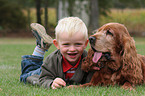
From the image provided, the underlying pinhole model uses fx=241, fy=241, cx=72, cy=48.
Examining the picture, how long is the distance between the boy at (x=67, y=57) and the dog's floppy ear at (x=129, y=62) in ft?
2.27

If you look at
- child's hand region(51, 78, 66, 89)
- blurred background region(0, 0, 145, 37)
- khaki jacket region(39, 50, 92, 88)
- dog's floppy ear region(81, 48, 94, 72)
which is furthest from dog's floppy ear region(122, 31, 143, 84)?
blurred background region(0, 0, 145, 37)

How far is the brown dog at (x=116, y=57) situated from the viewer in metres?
3.64

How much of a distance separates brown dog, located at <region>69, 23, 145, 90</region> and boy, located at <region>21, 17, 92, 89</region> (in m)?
0.25

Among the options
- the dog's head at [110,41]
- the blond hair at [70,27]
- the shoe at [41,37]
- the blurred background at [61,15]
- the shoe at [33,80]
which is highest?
the blond hair at [70,27]

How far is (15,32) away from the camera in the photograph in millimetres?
30078

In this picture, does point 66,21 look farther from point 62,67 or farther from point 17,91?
point 17,91

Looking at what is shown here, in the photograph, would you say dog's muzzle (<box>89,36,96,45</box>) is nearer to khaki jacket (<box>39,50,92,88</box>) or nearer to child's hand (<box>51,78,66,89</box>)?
khaki jacket (<box>39,50,92,88</box>)

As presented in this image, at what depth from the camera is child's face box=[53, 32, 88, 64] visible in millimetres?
3791

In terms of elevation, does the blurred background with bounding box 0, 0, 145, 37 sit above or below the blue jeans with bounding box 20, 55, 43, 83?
below

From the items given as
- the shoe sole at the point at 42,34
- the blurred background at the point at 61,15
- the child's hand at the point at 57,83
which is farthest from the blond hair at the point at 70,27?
the blurred background at the point at 61,15

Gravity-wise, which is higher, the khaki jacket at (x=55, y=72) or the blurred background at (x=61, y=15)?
the khaki jacket at (x=55, y=72)

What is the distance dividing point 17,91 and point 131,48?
183 cm

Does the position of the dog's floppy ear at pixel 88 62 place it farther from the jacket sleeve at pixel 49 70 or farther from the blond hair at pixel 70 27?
the jacket sleeve at pixel 49 70

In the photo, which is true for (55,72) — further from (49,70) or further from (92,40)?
A: (92,40)
